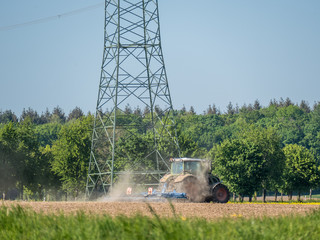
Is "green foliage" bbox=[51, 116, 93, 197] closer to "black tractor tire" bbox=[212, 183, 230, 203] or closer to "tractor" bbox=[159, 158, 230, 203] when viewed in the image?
"tractor" bbox=[159, 158, 230, 203]

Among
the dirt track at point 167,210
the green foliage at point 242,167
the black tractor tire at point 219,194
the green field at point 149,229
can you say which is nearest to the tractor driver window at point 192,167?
the black tractor tire at point 219,194

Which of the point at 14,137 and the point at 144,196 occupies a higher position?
the point at 14,137

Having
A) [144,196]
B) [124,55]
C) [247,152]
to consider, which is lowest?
[144,196]

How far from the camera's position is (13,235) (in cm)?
1029

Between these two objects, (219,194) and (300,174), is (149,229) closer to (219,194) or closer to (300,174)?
(219,194)

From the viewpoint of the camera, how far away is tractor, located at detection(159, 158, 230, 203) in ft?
112

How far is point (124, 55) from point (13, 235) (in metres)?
33.1

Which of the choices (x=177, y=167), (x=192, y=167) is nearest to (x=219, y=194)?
(x=192, y=167)

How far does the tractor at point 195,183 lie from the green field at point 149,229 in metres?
22.6

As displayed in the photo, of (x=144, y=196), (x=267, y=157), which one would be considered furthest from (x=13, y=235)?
A: (x=267, y=157)

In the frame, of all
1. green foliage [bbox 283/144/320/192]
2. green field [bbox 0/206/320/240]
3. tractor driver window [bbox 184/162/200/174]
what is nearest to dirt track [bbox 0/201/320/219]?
green field [bbox 0/206/320/240]

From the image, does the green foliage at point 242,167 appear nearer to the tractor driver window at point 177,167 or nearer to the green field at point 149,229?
the tractor driver window at point 177,167

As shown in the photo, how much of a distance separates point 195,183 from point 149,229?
25.9 meters

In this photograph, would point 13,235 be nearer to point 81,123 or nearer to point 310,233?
point 310,233
